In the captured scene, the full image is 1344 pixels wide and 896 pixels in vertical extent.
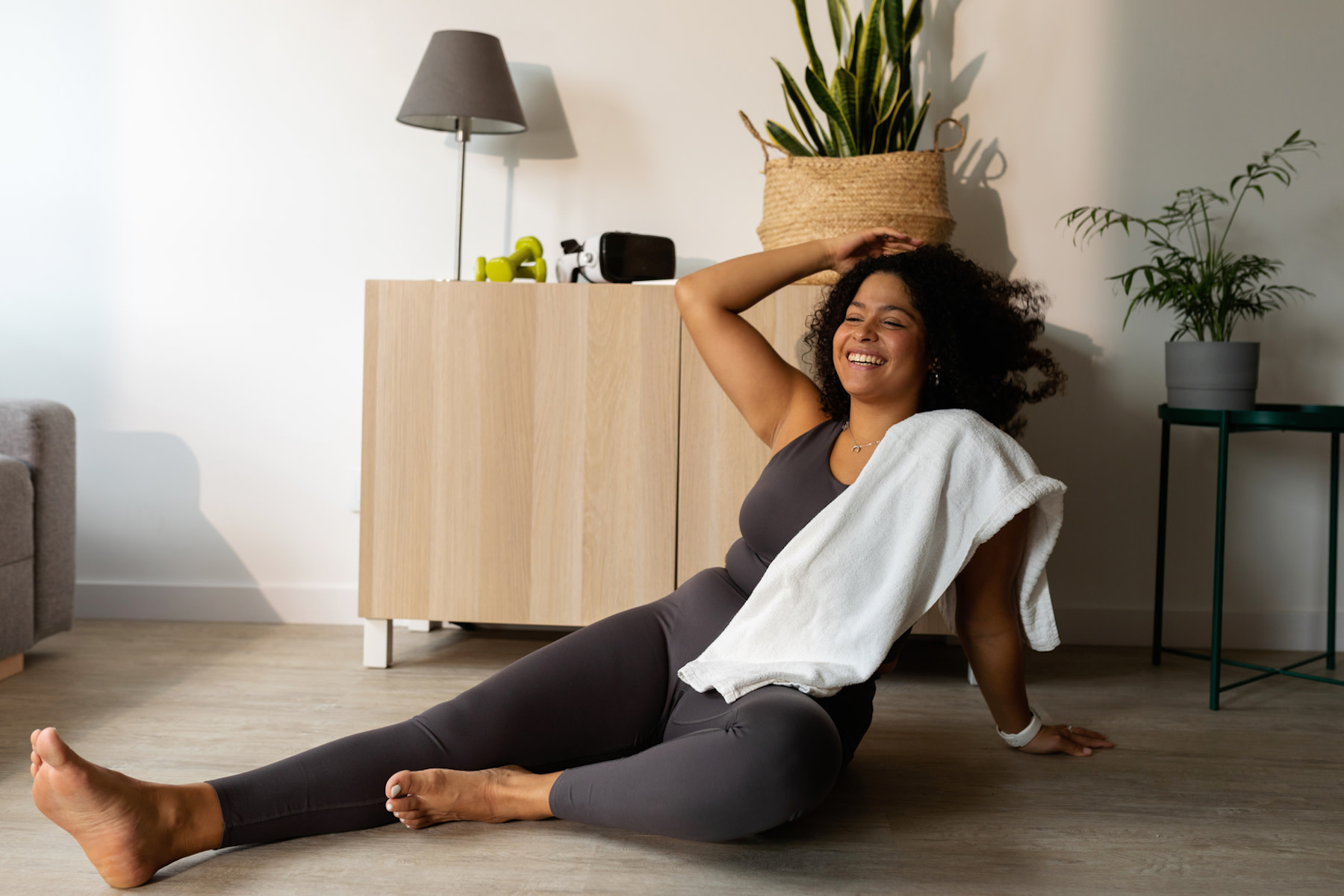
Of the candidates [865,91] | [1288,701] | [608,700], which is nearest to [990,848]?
[608,700]

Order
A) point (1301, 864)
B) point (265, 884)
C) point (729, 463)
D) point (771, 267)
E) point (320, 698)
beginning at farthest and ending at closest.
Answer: point (729, 463) → point (320, 698) → point (771, 267) → point (1301, 864) → point (265, 884)

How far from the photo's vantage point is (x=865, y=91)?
2256mm

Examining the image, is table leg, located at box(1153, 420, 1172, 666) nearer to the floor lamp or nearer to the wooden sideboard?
the wooden sideboard

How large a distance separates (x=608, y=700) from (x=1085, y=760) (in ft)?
2.81

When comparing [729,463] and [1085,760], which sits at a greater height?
[729,463]

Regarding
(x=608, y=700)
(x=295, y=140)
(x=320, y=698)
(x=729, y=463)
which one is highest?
(x=295, y=140)

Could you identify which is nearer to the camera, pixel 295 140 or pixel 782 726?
pixel 782 726

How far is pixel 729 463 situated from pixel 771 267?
557 mm

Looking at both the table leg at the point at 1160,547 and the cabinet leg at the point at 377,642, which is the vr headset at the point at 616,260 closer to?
the cabinet leg at the point at 377,642

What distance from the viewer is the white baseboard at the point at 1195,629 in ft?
8.27

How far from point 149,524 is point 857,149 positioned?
2.03 m

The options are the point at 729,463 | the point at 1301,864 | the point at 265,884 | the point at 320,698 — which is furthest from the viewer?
the point at 729,463

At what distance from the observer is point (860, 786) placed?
1527mm

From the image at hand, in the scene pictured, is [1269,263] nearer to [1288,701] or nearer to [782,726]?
[1288,701]
